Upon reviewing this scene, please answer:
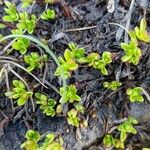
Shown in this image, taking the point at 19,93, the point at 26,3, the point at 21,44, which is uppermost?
the point at 26,3

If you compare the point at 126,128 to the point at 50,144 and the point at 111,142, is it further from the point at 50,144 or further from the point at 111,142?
the point at 50,144

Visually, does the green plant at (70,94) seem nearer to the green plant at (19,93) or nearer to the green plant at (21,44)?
the green plant at (19,93)

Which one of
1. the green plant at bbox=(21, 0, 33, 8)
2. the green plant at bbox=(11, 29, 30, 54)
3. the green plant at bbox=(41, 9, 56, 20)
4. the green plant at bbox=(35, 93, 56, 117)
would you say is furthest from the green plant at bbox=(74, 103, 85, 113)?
the green plant at bbox=(21, 0, 33, 8)

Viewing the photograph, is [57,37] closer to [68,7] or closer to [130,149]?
[68,7]

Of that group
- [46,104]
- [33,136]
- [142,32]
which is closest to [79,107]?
[46,104]

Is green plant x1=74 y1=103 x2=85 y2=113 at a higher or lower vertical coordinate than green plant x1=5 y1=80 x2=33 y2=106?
lower

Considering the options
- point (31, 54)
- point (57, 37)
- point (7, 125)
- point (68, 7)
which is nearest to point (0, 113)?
point (7, 125)

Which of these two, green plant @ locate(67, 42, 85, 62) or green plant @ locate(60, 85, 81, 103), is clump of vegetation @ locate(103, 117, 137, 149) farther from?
green plant @ locate(67, 42, 85, 62)
